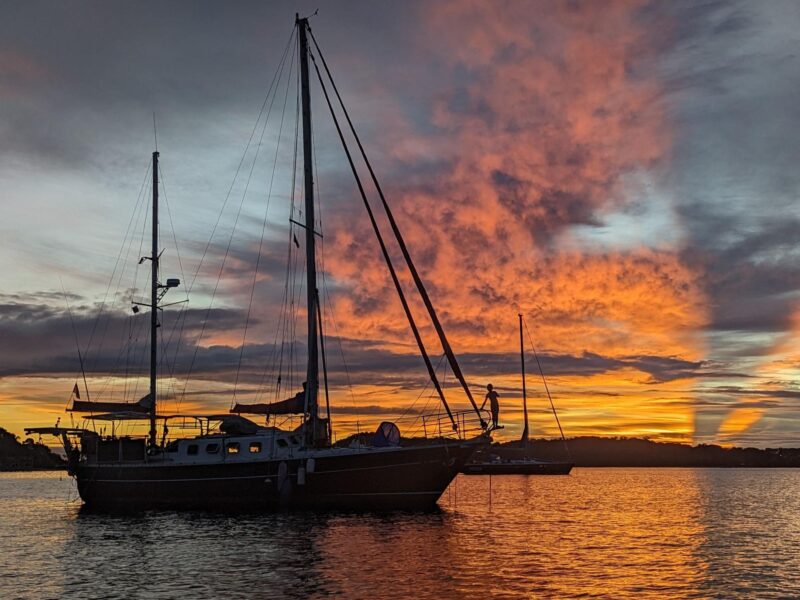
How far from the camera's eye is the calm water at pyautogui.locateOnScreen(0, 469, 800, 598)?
86.1ft

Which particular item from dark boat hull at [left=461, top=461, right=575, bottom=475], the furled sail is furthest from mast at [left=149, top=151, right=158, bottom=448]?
dark boat hull at [left=461, top=461, right=575, bottom=475]

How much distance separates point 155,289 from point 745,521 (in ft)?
146

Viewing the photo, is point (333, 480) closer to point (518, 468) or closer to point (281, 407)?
point (281, 407)

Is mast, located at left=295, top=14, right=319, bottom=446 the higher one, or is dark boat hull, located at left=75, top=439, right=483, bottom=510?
mast, located at left=295, top=14, right=319, bottom=446

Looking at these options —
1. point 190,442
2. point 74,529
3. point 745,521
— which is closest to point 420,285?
point 190,442

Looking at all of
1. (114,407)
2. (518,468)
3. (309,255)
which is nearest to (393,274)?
(309,255)

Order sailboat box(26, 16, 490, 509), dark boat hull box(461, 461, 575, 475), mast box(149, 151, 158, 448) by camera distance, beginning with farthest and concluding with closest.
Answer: dark boat hull box(461, 461, 575, 475) < mast box(149, 151, 158, 448) < sailboat box(26, 16, 490, 509)

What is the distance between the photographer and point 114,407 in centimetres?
5491

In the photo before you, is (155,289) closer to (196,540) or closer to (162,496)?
(162,496)

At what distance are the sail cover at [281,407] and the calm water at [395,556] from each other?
612 centimetres

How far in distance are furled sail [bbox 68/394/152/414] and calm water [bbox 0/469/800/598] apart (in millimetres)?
7223

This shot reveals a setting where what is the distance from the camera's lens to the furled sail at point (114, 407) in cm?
5428

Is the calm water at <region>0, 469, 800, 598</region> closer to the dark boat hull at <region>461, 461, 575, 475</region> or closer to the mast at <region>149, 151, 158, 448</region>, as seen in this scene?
the mast at <region>149, 151, 158, 448</region>

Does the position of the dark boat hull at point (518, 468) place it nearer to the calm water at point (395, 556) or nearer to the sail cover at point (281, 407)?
the calm water at point (395, 556)
